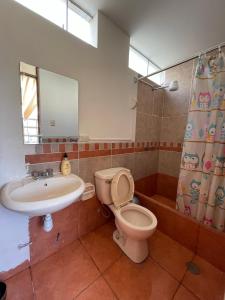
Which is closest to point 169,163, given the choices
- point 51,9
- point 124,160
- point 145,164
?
point 145,164

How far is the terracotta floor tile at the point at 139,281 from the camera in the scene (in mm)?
1062

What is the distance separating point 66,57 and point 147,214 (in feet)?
5.51

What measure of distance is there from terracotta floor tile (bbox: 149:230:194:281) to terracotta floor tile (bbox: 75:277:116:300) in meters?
0.53

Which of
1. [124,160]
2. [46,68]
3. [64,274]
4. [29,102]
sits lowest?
[64,274]

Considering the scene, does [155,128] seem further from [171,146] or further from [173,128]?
[171,146]

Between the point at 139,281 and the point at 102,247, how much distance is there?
46cm

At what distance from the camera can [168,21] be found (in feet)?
4.68

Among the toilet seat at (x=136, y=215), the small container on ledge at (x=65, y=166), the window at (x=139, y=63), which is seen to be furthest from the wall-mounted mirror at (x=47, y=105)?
the window at (x=139, y=63)

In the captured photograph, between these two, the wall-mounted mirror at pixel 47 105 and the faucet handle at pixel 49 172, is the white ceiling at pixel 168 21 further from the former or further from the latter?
the faucet handle at pixel 49 172

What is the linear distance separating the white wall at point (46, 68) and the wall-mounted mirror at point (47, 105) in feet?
0.17

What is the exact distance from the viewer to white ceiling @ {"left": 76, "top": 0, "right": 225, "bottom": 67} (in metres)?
1.27

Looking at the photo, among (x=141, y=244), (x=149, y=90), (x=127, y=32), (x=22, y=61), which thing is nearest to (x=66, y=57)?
(x=22, y=61)

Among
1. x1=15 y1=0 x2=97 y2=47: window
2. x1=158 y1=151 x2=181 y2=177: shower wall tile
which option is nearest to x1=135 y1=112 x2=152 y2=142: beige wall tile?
x1=158 y1=151 x2=181 y2=177: shower wall tile

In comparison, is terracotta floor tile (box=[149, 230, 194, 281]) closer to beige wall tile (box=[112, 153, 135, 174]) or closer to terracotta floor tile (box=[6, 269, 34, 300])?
beige wall tile (box=[112, 153, 135, 174])
